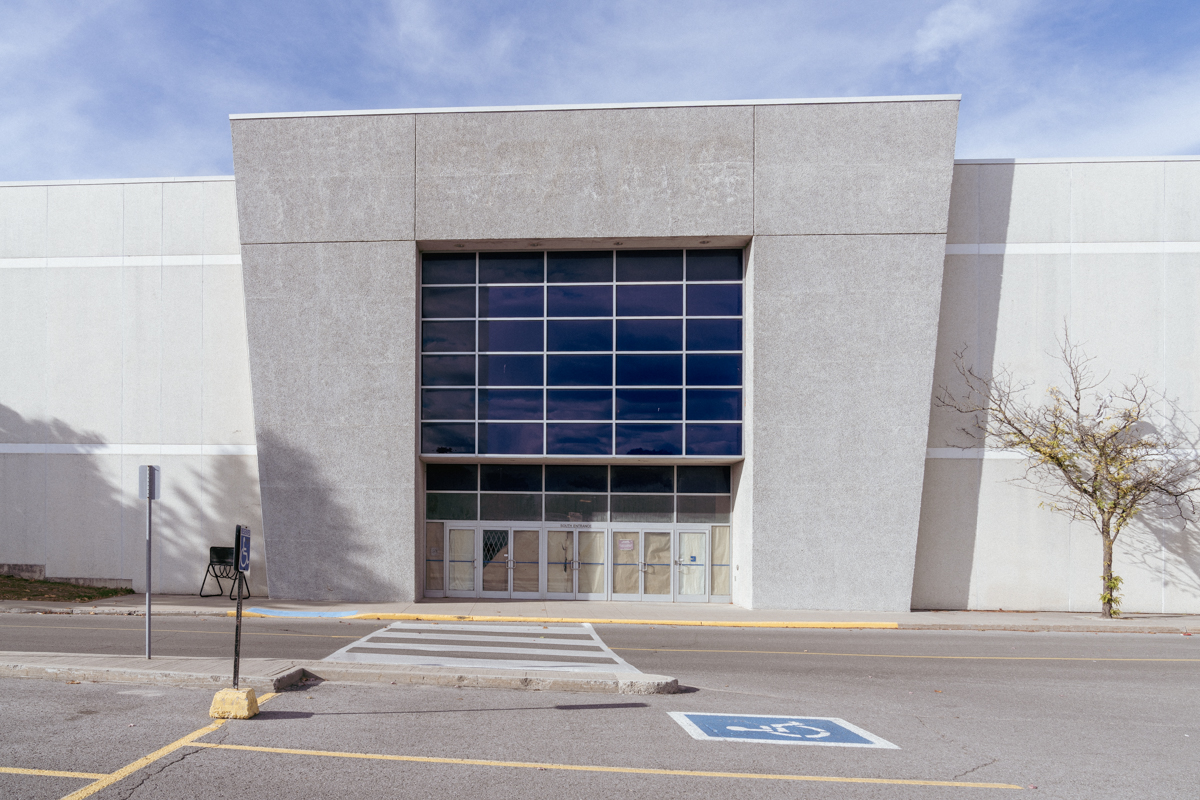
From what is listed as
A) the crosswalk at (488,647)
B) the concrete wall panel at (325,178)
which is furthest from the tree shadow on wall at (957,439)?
the concrete wall panel at (325,178)

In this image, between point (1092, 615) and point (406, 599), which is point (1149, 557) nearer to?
point (1092, 615)

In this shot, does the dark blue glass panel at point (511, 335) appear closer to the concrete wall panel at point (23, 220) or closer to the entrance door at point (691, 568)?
the entrance door at point (691, 568)

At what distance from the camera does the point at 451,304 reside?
21391mm

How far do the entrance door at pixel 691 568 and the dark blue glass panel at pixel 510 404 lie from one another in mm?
5533

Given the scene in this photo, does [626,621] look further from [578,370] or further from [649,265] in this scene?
[649,265]

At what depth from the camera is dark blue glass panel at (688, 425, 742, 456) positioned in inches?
815

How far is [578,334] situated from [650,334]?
6.60 ft

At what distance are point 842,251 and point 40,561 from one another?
2448 cm

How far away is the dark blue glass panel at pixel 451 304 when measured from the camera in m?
21.4

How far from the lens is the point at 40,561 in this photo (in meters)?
22.2

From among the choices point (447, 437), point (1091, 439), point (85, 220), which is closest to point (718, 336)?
point (447, 437)

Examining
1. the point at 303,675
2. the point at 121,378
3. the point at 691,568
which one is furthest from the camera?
the point at 121,378

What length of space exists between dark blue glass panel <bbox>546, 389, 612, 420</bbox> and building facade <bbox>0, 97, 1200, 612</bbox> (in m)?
0.11

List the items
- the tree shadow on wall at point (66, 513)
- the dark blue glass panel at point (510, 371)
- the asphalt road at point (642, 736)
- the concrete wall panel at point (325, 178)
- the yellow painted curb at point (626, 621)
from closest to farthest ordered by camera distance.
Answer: the asphalt road at point (642, 736) → the yellow painted curb at point (626, 621) → the concrete wall panel at point (325, 178) → the dark blue glass panel at point (510, 371) → the tree shadow on wall at point (66, 513)
